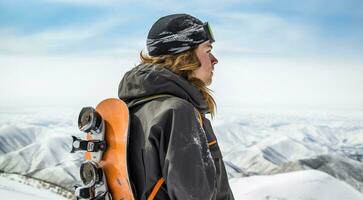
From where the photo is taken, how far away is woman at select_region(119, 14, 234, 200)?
1.90 m

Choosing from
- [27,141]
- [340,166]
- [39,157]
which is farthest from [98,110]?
[27,141]

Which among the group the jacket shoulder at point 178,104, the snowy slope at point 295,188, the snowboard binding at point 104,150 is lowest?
the snowy slope at point 295,188

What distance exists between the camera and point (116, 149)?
2135 millimetres

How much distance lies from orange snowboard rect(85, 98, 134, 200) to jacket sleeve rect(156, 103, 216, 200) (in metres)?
0.24

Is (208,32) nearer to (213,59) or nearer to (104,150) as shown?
(213,59)

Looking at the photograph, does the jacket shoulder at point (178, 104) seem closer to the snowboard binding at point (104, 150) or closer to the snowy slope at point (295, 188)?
the snowboard binding at point (104, 150)

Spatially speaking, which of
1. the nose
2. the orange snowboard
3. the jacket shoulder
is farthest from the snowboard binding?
the nose

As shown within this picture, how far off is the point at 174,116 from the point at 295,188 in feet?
26.4

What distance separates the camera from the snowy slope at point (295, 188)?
891 centimetres

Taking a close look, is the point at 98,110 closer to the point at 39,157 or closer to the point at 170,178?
the point at 170,178

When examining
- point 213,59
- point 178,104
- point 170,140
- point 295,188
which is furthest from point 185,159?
point 295,188

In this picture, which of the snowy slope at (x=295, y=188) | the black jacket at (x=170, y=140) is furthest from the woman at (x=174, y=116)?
the snowy slope at (x=295, y=188)

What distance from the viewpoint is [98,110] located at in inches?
90.9

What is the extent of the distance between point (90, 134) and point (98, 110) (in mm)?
138
